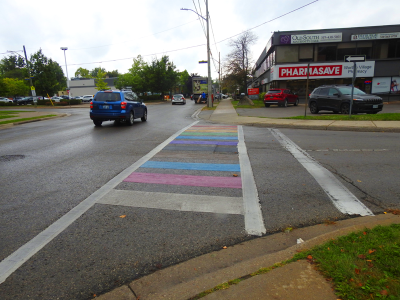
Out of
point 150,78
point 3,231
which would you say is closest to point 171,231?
point 3,231

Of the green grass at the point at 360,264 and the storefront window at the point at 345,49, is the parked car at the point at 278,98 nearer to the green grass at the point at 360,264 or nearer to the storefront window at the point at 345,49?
the storefront window at the point at 345,49

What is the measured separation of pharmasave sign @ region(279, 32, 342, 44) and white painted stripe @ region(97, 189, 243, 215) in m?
32.0

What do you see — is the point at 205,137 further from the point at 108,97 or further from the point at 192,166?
the point at 108,97

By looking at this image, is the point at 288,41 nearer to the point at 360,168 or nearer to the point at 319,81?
the point at 319,81

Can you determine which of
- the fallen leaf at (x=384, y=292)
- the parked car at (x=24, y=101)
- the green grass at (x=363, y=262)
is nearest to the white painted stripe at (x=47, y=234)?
the green grass at (x=363, y=262)

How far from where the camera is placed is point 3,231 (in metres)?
3.52

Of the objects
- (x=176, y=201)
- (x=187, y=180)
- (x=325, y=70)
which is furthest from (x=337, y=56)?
(x=176, y=201)

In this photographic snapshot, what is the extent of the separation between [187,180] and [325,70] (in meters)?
32.3

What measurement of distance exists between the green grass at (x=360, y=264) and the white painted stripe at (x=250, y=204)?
32.6 inches

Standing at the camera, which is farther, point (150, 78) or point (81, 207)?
point (150, 78)

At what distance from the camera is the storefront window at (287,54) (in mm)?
33031

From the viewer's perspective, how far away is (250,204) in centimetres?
429

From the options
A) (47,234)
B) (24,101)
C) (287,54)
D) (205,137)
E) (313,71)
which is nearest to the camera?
(47,234)

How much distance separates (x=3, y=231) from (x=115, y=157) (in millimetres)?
3957
